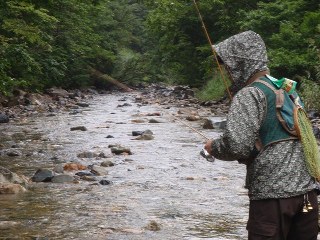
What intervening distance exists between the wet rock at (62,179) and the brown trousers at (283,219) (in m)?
5.88

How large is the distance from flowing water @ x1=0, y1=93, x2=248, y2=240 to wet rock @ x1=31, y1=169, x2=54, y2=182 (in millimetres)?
287

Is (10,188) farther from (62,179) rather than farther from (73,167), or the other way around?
(73,167)

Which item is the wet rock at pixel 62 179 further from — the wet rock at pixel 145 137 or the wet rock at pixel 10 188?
the wet rock at pixel 145 137

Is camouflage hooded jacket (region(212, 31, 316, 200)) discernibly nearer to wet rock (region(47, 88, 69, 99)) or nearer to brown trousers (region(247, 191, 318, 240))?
brown trousers (region(247, 191, 318, 240))

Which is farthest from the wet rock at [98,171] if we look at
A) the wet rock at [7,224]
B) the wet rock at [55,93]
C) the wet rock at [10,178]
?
the wet rock at [55,93]

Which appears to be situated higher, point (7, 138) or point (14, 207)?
point (14, 207)

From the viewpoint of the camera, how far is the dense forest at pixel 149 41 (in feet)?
63.8

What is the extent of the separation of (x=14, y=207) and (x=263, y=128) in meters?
4.60

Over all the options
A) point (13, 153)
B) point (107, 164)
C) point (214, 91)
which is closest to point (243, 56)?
point (107, 164)

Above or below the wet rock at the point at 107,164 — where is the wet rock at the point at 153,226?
above

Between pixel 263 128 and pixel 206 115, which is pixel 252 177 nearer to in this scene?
pixel 263 128

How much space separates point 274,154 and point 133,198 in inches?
188

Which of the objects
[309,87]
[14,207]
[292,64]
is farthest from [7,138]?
[292,64]

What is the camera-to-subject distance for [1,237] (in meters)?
5.80
